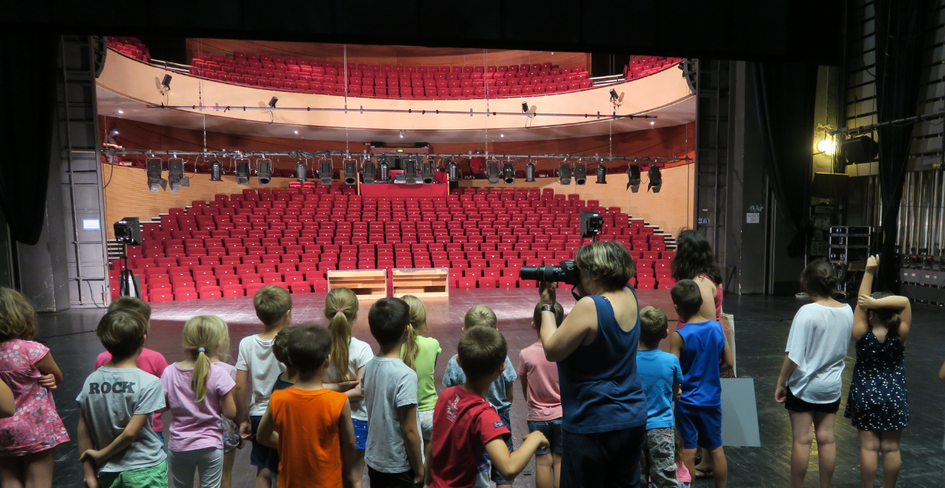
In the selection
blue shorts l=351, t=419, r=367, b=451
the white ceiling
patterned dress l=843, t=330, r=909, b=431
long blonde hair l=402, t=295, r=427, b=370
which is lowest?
blue shorts l=351, t=419, r=367, b=451

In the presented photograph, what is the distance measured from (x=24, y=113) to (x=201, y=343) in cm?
643

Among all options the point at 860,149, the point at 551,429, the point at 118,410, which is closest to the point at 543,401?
the point at 551,429

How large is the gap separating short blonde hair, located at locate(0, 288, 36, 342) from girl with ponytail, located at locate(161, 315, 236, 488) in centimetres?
55

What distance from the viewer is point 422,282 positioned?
35.4ft

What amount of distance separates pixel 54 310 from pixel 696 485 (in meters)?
10.8

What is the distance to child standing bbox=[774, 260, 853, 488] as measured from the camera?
2346mm

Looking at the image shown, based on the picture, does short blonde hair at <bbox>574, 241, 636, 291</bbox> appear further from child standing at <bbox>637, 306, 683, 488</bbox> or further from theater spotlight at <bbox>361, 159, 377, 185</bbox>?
theater spotlight at <bbox>361, 159, 377, 185</bbox>

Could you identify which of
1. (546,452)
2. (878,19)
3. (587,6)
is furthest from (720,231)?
(546,452)

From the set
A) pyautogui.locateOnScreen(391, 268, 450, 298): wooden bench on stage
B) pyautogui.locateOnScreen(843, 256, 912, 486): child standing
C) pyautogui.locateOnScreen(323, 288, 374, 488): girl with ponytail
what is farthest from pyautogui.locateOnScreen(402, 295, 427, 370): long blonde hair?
pyautogui.locateOnScreen(391, 268, 450, 298): wooden bench on stage

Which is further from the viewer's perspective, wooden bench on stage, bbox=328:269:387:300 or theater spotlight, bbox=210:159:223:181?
theater spotlight, bbox=210:159:223:181

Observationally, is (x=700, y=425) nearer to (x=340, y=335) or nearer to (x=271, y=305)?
(x=340, y=335)

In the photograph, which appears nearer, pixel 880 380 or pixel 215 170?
pixel 880 380

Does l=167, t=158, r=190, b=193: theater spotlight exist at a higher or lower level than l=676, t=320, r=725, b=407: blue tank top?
higher

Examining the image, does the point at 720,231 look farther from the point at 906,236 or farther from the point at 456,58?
the point at 456,58
